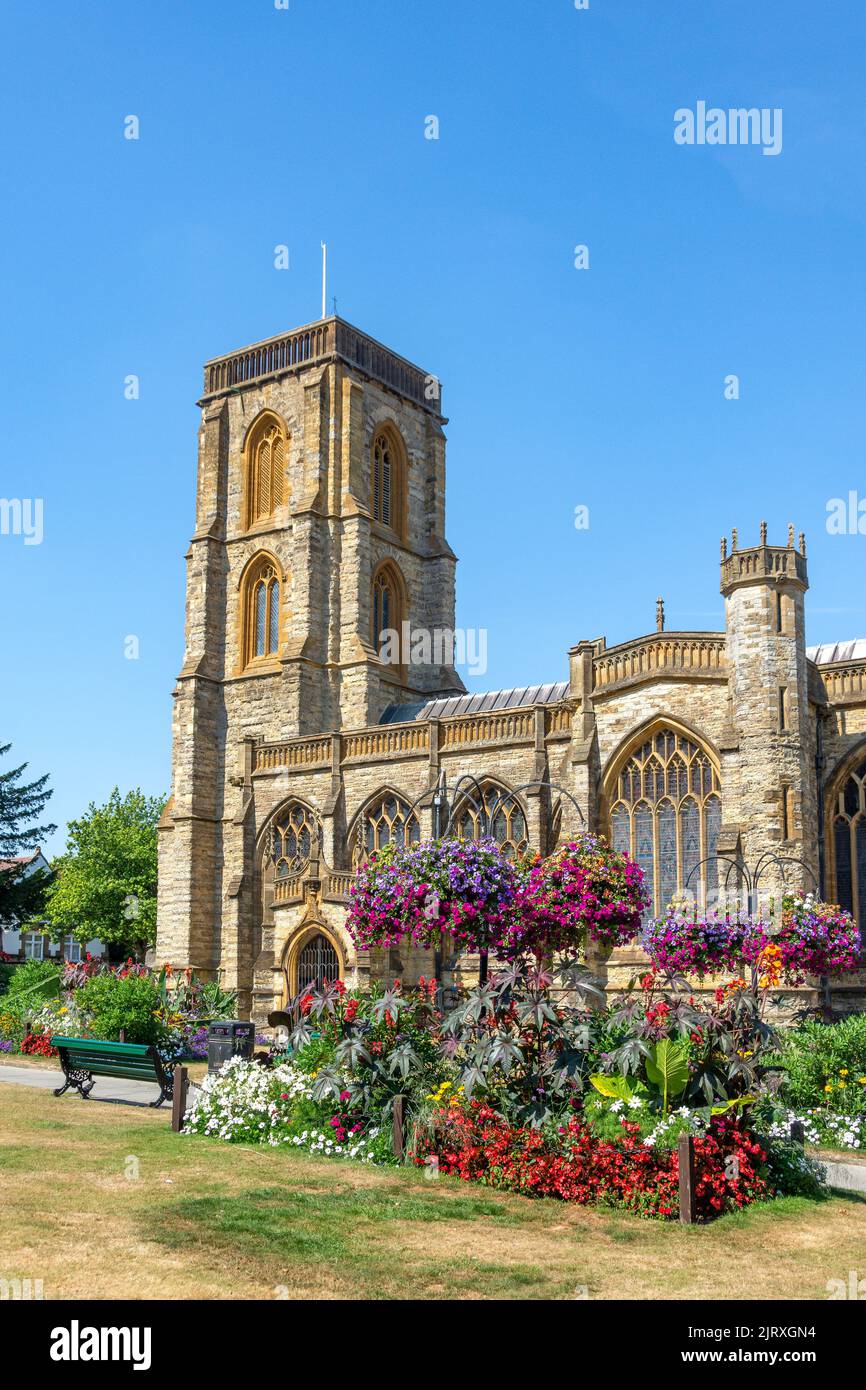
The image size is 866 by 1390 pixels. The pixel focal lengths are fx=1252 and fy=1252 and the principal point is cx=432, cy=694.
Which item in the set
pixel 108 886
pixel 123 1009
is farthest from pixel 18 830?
pixel 123 1009

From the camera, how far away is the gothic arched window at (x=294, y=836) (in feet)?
117

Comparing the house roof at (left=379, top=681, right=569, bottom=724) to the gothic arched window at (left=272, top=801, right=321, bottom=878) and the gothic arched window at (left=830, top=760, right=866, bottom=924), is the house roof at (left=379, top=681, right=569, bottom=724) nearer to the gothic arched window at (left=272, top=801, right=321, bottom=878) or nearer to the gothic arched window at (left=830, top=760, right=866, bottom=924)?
the gothic arched window at (left=272, top=801, right=321, bottom=878)

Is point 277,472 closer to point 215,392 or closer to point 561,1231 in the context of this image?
point 215,392

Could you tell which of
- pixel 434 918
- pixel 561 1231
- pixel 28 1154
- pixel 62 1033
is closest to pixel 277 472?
pixel 62 1033

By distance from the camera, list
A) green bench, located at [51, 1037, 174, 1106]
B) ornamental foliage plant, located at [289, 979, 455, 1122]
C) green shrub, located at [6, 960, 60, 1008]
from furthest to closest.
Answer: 1. green shrub, located at [6, 960, 60, 1008]
2. green bench, located at [51, 1037, 174, 1106]
3. ornamental foliage plant, located at [289, 979, 455, 1122]

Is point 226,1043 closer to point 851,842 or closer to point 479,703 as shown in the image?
point 851,842

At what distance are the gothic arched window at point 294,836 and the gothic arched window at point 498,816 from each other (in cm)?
574

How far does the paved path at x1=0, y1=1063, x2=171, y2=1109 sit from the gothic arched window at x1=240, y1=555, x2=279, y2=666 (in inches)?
858

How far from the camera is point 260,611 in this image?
44.1 meters

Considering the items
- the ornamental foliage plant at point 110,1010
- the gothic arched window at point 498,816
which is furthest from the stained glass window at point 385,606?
the ornamental foliage plant at point 110,1010

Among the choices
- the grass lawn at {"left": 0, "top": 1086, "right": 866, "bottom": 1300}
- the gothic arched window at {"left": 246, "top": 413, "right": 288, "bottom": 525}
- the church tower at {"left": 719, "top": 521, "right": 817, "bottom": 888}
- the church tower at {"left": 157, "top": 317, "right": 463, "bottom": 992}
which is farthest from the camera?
the gothic arched window at {"left": 246, "top": 413, "right": 288, "bottom": 525}

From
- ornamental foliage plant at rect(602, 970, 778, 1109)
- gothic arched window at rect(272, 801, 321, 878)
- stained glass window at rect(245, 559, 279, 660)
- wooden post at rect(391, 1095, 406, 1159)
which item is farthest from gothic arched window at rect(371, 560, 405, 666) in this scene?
ornamental foliage plant at rect(602, 970, 778, 1109)

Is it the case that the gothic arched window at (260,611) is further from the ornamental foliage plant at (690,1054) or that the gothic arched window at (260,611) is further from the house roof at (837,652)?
the ornamental foliage plant at (690,1054)

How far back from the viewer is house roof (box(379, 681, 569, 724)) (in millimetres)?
35594
